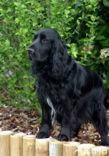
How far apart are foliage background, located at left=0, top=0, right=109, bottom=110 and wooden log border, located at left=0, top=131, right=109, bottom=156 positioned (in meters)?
1.02

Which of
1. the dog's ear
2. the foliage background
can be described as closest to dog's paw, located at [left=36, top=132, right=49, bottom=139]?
the dog's ear

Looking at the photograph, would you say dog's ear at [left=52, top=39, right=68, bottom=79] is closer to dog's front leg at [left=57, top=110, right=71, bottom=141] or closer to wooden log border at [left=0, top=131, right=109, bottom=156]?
dog's front leg at [left=57, top=110, right=71, bottom=141]

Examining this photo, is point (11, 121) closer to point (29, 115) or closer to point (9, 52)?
point (29, 115)

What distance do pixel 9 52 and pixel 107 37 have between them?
1.54m

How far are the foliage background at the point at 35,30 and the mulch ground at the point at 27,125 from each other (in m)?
0.30

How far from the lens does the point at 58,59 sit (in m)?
2.63

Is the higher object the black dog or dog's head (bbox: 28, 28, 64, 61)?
dog's head (bbox: 28, 28, 64, 61)

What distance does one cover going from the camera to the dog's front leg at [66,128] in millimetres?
2652

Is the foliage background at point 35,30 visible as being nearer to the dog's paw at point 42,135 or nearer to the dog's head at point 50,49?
the dog's head at point 50,49

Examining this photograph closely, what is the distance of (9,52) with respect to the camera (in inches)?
143

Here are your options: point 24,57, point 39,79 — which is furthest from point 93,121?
point 24,57

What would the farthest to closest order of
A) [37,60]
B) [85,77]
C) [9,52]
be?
[9,52], [85,77], [37,60]

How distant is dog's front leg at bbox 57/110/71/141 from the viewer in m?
2.65

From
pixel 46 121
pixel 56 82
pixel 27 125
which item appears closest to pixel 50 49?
pixel 56 82
